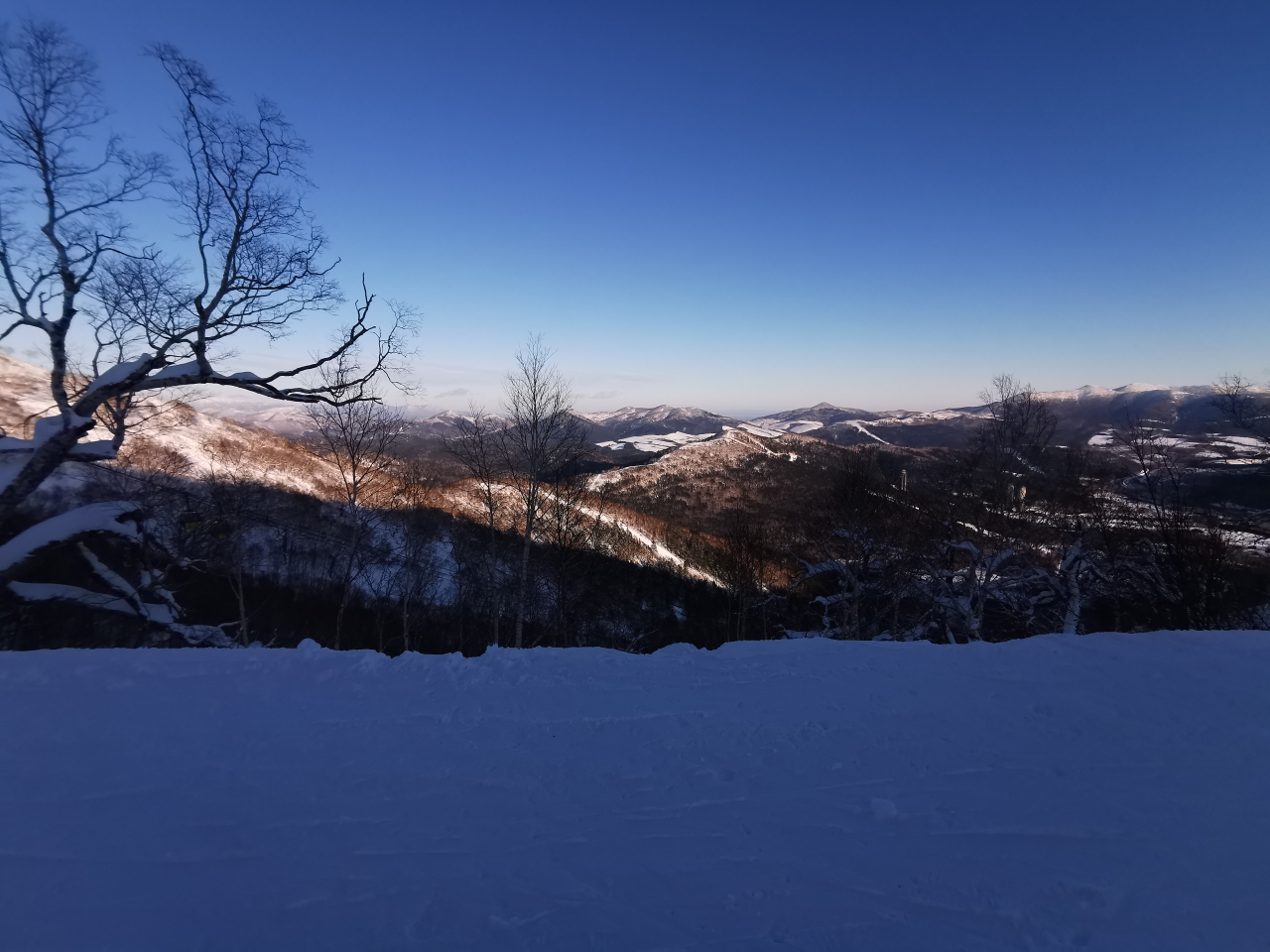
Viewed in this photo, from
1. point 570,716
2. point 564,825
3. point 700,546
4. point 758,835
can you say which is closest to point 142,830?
point 564,825

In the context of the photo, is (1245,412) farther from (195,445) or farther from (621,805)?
(195,445)

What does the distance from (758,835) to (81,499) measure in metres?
21.3

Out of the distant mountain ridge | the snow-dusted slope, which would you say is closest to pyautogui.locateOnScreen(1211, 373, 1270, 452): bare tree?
the distant mountain ridge

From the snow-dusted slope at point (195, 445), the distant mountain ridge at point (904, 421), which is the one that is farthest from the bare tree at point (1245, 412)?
the snow-dusted slope at point (195, 445)

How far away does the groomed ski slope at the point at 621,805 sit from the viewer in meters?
2.77

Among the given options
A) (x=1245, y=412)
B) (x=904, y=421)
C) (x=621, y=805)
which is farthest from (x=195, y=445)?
(x=904, y=421)

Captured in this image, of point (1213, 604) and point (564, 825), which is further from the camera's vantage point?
point (1213, 604)

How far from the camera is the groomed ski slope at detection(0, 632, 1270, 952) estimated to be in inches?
109

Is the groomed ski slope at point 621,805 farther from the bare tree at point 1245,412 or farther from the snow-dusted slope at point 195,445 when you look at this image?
the snow-dusted slope at point 195,445

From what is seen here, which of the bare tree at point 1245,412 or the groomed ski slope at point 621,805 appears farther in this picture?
the bare tree at point 1245,412

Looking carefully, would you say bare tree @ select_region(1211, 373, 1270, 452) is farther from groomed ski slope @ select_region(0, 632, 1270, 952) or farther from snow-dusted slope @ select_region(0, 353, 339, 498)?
snow-dusted slope @ select_region(0, 353, 339, 498)

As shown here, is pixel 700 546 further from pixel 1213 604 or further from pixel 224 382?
pixel 224 382

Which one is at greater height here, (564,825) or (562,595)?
(564,825)

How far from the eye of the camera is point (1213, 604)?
41.7 feet
